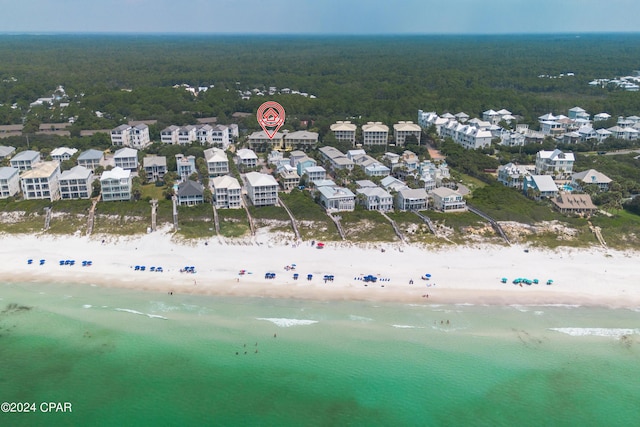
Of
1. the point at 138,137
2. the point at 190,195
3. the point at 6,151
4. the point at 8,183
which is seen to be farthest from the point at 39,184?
the point at 138,137

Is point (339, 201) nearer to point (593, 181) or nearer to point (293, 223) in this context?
point (293, 223)

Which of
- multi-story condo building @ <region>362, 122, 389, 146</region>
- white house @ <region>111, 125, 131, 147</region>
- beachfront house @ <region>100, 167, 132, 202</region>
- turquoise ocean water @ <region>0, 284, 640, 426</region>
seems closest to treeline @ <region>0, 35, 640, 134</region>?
multi-story condo building @ <region>362, 122, 389, 146</region>

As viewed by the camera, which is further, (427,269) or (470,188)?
(470,188)

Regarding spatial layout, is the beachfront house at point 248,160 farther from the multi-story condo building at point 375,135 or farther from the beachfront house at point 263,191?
the multi-story condo building at point 375,135

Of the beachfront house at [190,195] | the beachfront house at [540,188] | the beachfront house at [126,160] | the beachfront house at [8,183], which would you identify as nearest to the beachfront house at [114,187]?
the beachfront house at [190,195]

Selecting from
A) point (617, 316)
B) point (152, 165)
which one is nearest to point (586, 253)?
point (617, 316)

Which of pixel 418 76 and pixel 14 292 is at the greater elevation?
pixel 418 76

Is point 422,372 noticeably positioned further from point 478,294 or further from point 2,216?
point 2,216
